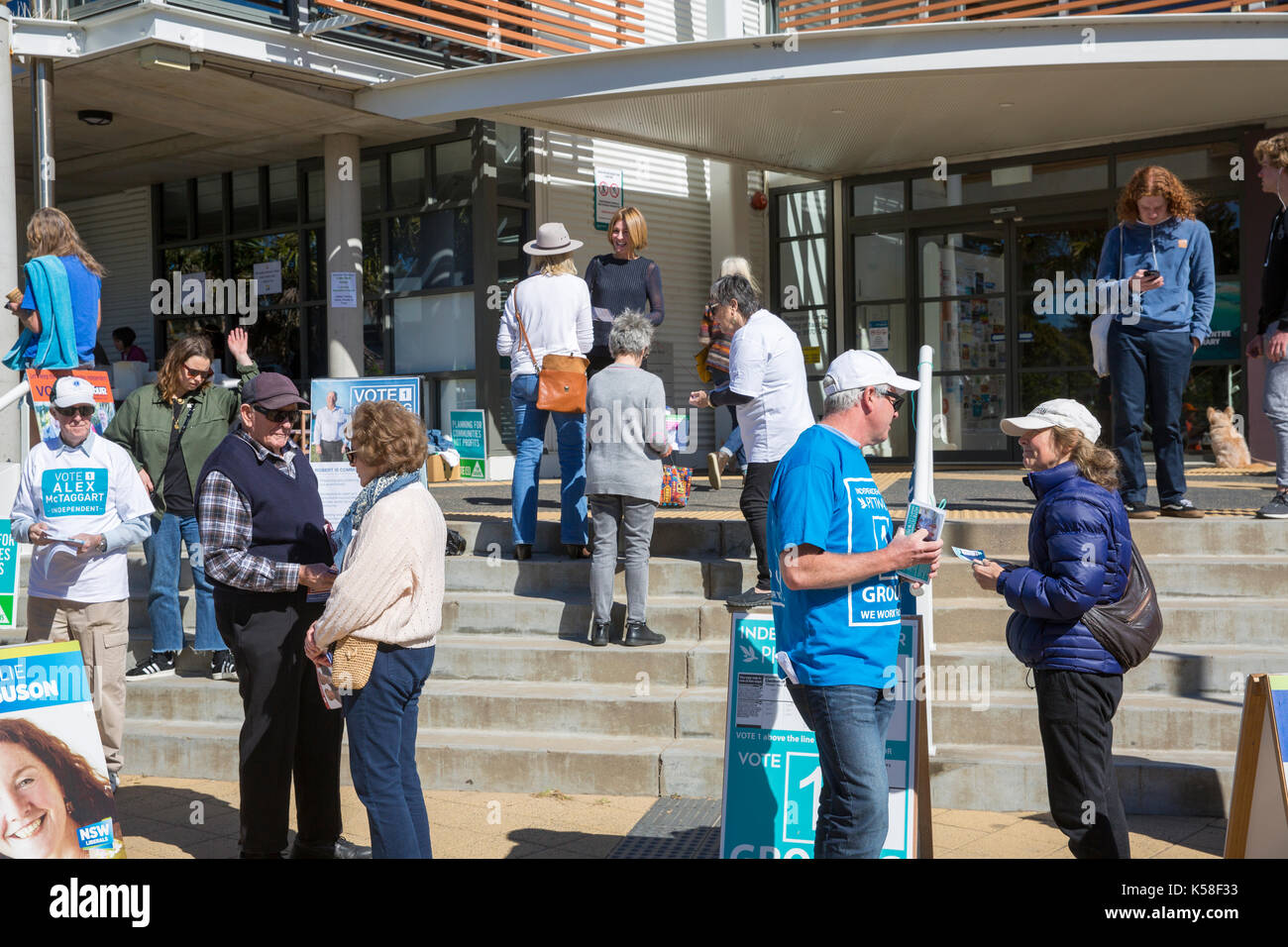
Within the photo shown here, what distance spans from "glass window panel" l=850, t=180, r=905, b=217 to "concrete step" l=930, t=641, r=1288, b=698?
9.24m

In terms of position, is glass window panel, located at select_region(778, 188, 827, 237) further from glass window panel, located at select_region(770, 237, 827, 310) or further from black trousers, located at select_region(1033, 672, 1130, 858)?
black trousers, located at select_region(1033, 672, 1130, 858)

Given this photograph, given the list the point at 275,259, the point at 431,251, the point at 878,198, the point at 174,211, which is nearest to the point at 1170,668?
the point at 878,198

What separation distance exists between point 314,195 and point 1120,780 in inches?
490

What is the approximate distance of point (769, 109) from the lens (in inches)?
472

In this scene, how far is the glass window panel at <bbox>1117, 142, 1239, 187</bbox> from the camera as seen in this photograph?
41.5 feet

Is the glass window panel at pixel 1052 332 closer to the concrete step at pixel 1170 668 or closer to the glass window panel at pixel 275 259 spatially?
the concrete step at pixel 1170 668

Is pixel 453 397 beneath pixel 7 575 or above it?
above

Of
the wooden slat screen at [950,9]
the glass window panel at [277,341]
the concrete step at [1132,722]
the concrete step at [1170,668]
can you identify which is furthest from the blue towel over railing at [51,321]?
the glass window panel at [277,341]

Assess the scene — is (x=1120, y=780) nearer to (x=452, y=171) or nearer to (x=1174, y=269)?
(x=1174, y=269)

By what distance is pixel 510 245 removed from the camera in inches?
549

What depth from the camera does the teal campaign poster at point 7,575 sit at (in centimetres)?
556

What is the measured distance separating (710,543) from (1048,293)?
761cm

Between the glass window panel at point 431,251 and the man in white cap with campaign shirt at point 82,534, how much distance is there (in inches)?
324
